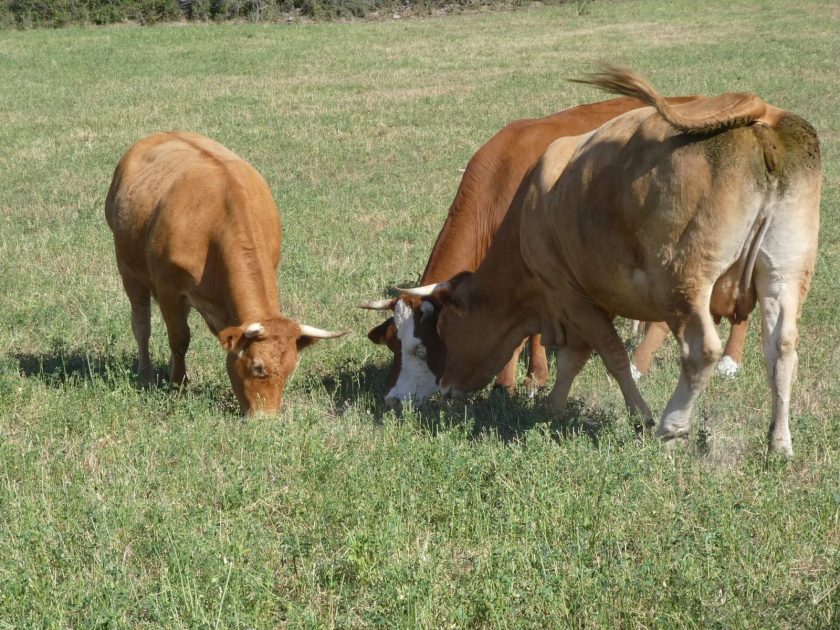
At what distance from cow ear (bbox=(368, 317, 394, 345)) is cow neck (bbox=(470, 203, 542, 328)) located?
756 mm

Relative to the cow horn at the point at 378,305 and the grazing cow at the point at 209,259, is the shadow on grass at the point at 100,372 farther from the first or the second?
the cow horn at the point at 378,305

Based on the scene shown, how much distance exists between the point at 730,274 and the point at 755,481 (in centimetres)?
106

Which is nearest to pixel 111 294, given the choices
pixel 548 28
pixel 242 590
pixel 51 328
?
pixel 51 328

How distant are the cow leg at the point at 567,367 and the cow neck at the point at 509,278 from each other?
0.37 metres

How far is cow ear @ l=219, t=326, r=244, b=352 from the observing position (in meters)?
6.65

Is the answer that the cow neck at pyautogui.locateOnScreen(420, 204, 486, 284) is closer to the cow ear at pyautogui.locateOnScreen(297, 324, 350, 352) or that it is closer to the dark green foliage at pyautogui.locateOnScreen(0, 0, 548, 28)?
the cow ear at pyautogui.locateOnScreen(297, 324, 350, 352)

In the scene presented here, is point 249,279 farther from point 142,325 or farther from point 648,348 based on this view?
point 648,348

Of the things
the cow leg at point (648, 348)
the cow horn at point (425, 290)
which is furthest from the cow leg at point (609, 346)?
the cow leg at point (648, 348)

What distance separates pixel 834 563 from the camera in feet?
13.6

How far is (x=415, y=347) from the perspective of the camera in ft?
25.1

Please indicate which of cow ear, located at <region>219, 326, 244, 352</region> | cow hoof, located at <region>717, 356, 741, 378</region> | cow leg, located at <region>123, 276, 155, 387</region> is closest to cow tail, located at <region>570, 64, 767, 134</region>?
cow ear, located at <region>219, 326, 244, 352</region>

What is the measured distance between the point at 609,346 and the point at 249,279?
2.41 meters

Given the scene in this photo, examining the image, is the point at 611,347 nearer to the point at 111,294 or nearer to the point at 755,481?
the point at 755,481

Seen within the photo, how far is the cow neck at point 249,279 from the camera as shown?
23.0ft
